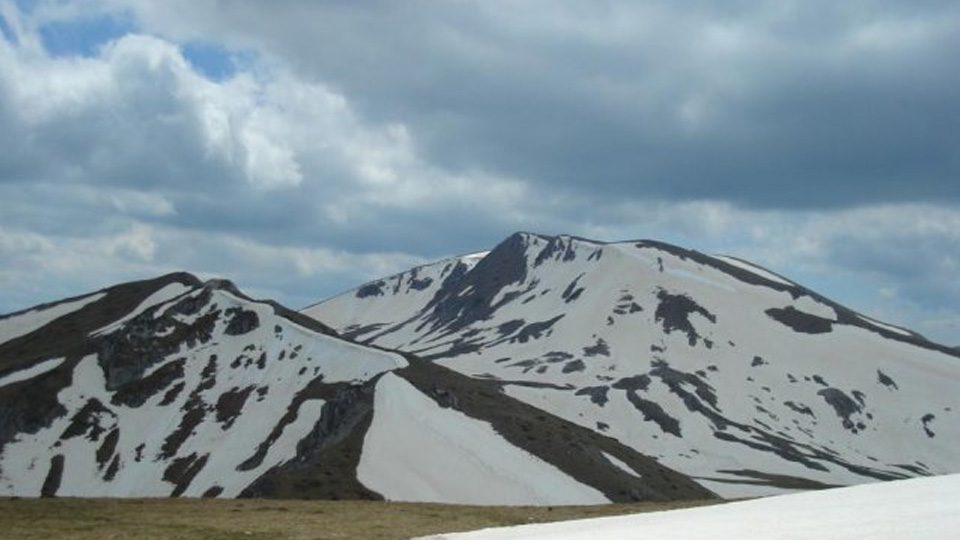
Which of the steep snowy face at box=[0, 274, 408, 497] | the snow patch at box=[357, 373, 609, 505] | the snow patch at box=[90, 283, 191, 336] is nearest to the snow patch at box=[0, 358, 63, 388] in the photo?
the steep snowy face at box=[0, 274, 408, 497]

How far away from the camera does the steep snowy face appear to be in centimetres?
12188

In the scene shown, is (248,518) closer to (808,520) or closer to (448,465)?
(808,520)

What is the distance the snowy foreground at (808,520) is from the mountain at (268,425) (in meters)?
66.3

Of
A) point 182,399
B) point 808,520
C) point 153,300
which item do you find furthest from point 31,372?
point 808,520

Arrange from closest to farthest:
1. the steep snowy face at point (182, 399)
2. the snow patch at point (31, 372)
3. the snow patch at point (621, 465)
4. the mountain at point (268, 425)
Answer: the mountain at point (268, 425) < the steep snowy face at point (182, 399) < the snow patch at point (621, 465) < the snow patch at point (31, 372)

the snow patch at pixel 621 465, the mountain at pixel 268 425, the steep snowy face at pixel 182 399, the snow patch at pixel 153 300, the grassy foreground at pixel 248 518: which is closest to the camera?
the grassy foreground at pixel 248 518

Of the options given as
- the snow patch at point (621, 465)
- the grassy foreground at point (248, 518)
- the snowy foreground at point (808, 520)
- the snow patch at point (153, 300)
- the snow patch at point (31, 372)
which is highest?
the snow patch at point (153, 300)

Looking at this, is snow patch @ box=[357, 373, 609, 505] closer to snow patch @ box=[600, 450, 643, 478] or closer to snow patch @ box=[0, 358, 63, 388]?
snow patch @ box=[600, 450, 643, 478]

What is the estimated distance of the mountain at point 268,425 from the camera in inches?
4341

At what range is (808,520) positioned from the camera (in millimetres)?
27078

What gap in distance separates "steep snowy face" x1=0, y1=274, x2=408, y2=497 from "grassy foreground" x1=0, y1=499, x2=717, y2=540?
55.0 meters

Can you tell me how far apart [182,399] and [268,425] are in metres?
22.1

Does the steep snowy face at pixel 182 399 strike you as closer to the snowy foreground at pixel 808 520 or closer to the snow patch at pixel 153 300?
the snow patch at pixel 153 300

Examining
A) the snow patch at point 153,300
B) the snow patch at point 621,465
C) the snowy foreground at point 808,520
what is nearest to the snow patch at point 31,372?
the snow patch at point 153,300
